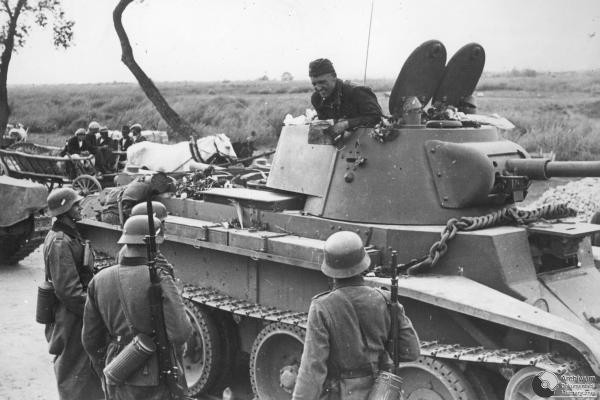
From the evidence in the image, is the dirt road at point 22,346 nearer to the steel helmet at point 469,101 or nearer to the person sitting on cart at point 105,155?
the steel helmet at point 469,101

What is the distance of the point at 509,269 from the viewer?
618cm

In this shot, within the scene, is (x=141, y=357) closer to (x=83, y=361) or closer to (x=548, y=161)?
(x=83, y=361)

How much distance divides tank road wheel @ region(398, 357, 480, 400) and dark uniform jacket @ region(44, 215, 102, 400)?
2.65 m

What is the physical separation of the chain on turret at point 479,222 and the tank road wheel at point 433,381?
32.2 inches

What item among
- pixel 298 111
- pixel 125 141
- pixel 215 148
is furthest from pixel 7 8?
pixel 215 148

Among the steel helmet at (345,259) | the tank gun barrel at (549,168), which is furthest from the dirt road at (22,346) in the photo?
the tank gun barrel at (549,168)

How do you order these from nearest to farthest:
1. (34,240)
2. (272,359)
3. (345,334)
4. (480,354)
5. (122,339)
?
(345,334)
(122,339)
(480,354)
(272,359)
(34,240)

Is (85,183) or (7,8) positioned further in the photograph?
(7,8)

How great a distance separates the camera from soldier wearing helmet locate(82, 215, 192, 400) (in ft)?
16.1

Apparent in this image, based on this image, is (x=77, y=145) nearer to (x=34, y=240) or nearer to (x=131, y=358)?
(x=34, y=240)

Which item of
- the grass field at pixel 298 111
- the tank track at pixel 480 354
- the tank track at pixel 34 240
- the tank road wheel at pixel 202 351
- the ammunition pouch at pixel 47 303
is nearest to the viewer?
the tank track at pixel 480 354

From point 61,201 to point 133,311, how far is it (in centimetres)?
203

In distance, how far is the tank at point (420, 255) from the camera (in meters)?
5.59

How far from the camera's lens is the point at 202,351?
7.89 m
